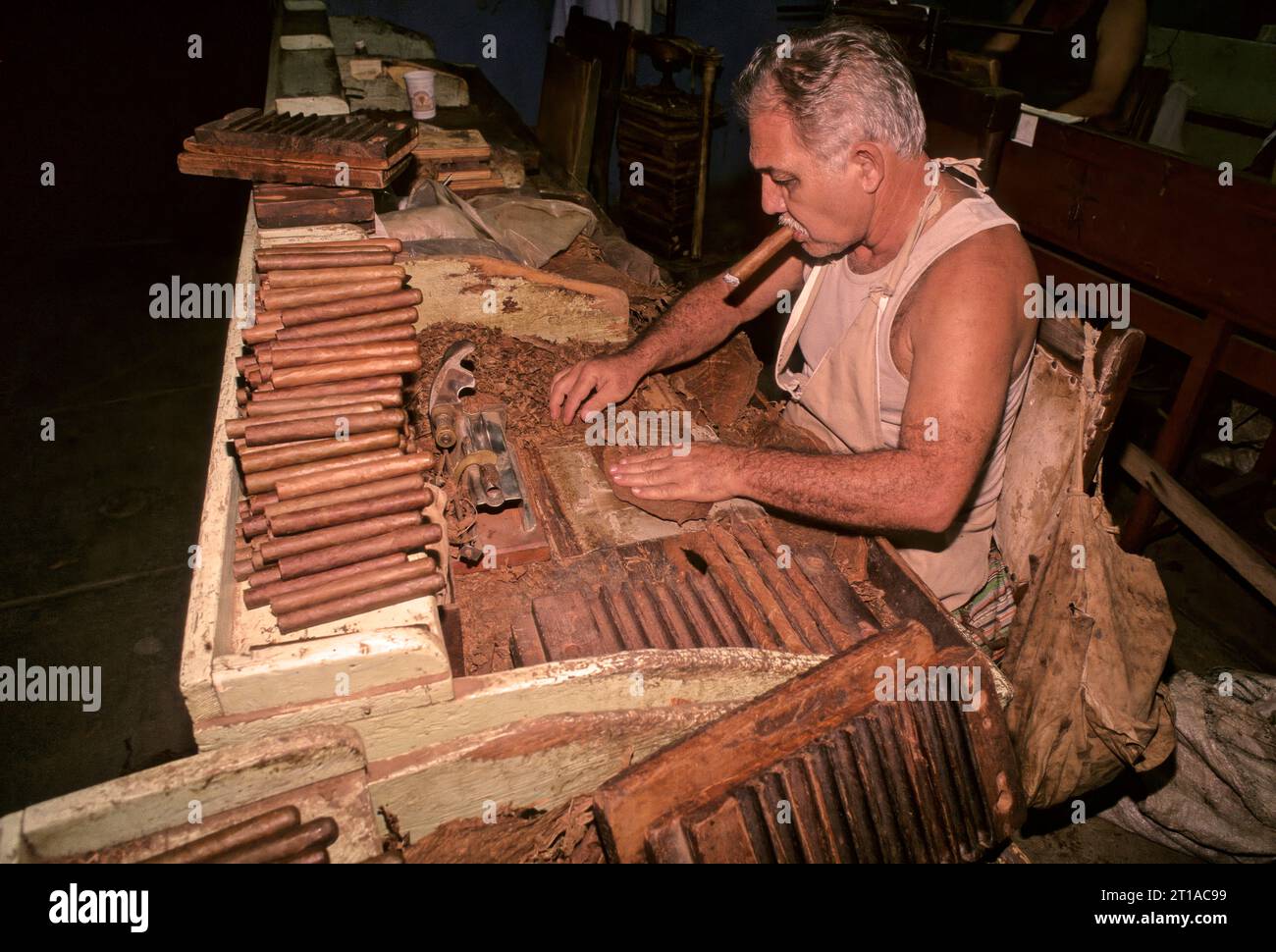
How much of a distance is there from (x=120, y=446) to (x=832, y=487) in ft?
18.0

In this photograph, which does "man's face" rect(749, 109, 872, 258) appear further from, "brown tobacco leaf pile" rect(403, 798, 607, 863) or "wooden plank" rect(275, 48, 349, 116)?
"wooden plank" rect(275, 48, 349, 116)

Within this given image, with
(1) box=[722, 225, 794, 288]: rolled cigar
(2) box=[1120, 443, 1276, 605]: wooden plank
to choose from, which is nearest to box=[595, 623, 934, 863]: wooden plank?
(1) box=[722, 225, 794, 288]: rolled cigar

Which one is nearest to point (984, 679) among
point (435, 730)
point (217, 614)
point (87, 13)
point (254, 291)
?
point (435, 730)

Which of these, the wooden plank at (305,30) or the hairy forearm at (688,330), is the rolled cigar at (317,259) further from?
the wooden plank at (305,30)

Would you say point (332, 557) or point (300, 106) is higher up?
point (300, 106)

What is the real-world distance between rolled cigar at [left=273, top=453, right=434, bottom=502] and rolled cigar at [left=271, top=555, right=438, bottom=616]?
0.79 ft

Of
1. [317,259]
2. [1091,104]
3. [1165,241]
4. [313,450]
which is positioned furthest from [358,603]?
[1091,104]

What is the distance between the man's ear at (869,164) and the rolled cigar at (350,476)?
162 centimetres

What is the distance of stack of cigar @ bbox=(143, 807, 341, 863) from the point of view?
143 centimetres

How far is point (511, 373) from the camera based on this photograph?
2896 millimetres

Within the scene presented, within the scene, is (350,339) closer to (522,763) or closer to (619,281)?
(522,763)

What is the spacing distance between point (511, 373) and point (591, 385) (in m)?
0.34

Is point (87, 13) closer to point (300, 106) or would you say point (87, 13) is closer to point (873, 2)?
point (300, 106)

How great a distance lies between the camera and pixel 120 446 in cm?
540
